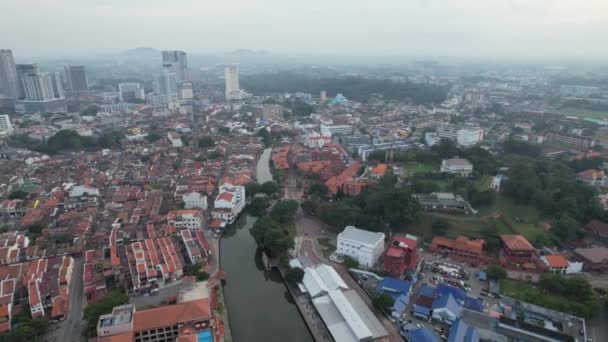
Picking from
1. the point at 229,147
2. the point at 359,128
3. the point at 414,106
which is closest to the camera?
the point at 229,147

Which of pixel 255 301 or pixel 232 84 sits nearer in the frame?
pixel 255 301

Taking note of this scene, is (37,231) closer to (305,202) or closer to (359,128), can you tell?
(305,202)

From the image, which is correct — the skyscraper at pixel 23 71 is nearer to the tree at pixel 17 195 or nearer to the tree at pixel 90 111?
the tree at pixel 90 111

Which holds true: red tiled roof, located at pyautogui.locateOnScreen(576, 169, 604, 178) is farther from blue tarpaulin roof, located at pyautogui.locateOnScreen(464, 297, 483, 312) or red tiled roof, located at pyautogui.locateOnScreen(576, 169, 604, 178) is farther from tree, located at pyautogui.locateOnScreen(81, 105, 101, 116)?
tree, located at pyautogui.locateOnScreen(81, 105, 101, 116)

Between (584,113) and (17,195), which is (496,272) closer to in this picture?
(17,195)

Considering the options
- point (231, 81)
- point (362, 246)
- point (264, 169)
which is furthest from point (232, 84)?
point (362, 246)

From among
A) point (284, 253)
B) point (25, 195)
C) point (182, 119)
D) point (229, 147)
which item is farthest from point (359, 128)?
point (25, 195)
